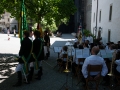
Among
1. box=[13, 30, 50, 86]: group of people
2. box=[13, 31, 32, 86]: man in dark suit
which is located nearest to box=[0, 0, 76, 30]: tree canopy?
box=[13, 30, 50, 86]: group of people

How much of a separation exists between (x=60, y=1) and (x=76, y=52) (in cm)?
614

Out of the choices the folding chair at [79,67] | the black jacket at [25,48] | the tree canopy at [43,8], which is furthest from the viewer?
the tree canopy at [43,8]

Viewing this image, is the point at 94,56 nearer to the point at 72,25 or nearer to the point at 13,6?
the point at 13,6

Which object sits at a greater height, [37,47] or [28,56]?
[37,47]

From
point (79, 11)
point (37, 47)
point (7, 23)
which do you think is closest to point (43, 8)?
point (37, 47)

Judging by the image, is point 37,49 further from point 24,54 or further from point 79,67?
point 79,67

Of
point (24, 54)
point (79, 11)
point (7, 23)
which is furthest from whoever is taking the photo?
point (7, 23)

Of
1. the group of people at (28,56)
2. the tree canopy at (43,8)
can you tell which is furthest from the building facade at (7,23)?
the group of people at (28,56)

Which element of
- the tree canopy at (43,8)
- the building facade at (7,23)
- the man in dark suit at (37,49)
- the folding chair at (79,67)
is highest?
the building facade at (7,23)

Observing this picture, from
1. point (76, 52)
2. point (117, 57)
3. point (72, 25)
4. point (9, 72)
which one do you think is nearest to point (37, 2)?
A: point (9, 72)

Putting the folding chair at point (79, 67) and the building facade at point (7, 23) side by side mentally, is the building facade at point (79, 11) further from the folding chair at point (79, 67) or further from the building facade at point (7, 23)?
the folding chair at point (79, 67)

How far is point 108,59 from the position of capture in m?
7.74

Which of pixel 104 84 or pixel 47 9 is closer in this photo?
pixel 104 84

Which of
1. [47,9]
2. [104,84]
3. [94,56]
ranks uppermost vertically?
[47,9]
